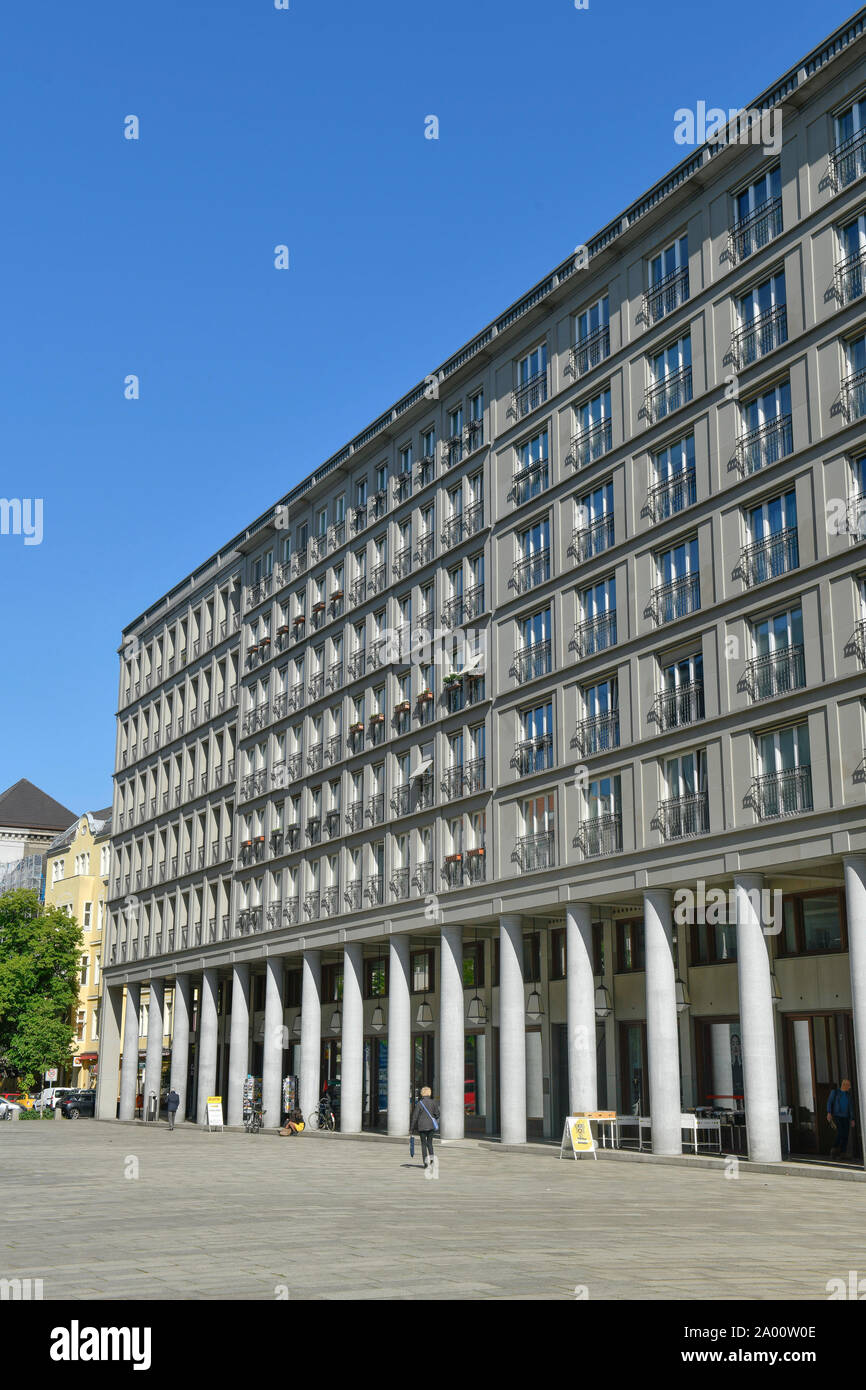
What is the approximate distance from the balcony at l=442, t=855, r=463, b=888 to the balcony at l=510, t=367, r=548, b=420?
48.4 ft

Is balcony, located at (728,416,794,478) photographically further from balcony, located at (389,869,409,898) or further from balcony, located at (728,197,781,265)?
balcony, located at (389,869,409,898)

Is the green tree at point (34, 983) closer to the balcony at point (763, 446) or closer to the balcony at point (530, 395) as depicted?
the balcony at point (530, 395)

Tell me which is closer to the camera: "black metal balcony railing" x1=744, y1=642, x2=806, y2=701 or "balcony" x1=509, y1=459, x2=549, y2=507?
"black metal balcony railing" x1=744, y1=642, x2=806, y2=701

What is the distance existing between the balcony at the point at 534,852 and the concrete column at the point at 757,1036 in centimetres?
942

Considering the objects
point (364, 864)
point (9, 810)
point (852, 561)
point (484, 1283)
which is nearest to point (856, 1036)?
point (852, 561)

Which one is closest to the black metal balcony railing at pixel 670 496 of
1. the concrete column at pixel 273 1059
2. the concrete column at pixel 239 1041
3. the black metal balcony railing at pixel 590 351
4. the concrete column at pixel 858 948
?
the black metal balcony railing at pixel 590 351

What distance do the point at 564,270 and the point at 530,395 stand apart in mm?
4145

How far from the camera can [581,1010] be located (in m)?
41.0

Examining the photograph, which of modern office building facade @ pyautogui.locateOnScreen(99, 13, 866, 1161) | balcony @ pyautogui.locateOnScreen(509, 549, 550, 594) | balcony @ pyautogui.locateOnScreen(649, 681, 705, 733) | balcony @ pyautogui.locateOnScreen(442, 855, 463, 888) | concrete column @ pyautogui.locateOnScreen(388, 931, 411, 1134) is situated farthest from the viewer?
concrete column @ pyautogui.locateOnScreen(388, 931, 411, 1134)

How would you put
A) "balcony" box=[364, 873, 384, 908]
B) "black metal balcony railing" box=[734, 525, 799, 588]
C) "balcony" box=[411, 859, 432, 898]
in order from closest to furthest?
"black metal balcony railing" box=[734, 525, 799, 588], "balcony" box=[411, 859, 432, 898], "balcony" box=[364, 873, 384, 908]

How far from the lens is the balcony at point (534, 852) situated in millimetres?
43562

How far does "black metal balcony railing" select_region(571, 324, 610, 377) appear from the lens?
4400 cm

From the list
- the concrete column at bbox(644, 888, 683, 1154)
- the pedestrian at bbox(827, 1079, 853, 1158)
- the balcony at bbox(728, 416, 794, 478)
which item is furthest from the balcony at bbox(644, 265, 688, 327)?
the pedestrian at bbox(827, 1079, 853, 1158)
